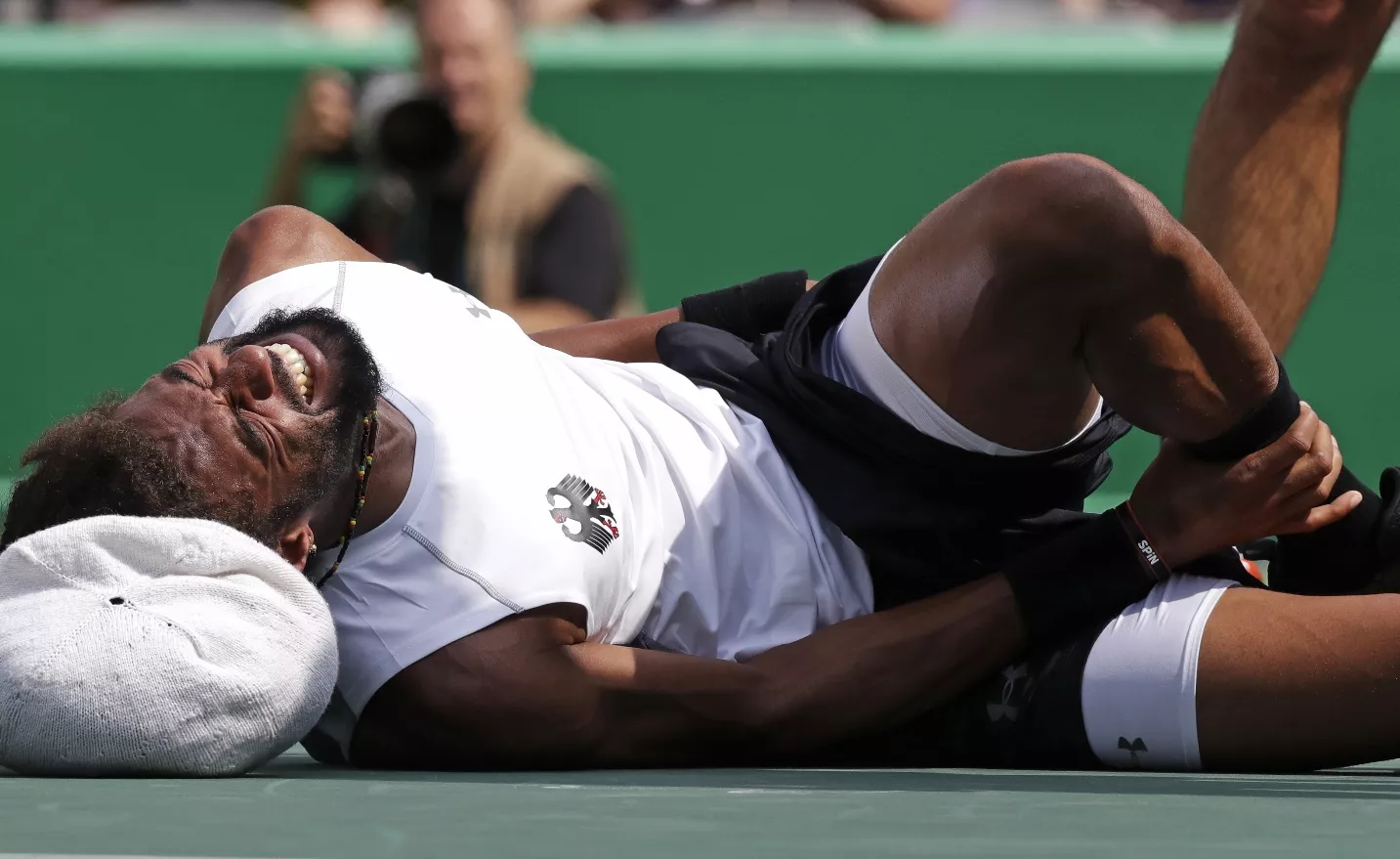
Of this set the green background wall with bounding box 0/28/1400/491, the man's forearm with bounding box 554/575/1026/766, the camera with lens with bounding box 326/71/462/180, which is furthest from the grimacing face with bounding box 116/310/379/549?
the green background wall with bounding box 0/28/1400/491

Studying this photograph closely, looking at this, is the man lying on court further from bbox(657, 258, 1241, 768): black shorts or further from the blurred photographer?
the blurred photographer

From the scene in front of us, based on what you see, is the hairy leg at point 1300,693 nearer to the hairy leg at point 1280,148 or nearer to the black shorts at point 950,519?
the black shorts at point 950,519

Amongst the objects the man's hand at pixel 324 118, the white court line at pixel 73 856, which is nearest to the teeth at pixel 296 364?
the white court line at pixel 73 856

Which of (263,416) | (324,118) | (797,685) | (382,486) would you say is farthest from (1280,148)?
(324,118)

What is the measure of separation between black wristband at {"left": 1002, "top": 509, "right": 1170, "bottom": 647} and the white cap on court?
917mm

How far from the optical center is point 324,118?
5.28 m

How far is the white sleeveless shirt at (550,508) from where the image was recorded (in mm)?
2520

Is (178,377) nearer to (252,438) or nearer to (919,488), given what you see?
(252,438)

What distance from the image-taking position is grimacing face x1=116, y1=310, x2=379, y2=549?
2.49 m

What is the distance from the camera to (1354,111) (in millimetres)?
5293

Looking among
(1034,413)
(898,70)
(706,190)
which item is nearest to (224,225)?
(706,190)

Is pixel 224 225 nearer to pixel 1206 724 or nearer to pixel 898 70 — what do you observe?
pixel 898 70

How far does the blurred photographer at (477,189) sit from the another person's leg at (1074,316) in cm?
251

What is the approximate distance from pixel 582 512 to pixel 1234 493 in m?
0.86
